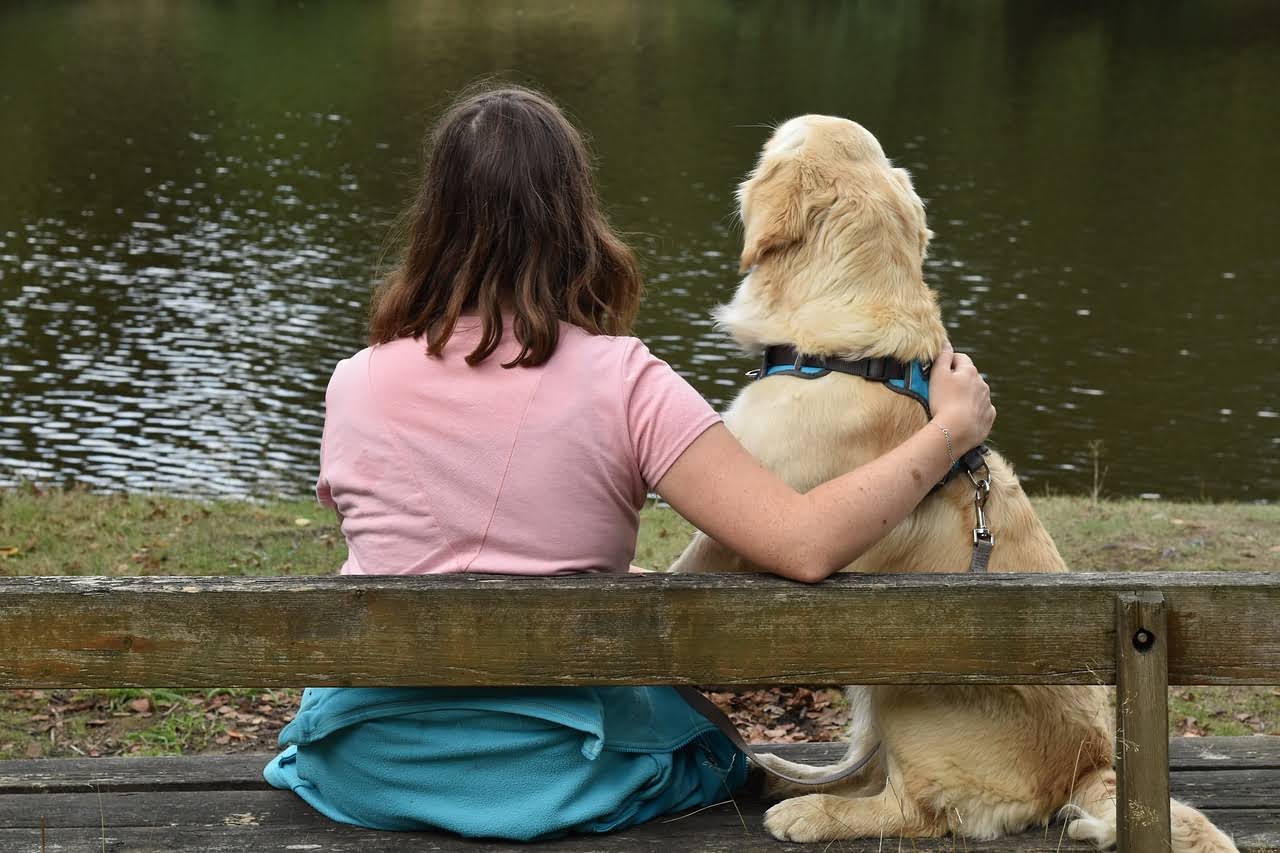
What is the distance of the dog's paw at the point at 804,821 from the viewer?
2.87m

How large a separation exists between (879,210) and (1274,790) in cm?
166

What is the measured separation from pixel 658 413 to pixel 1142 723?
3.26 feet

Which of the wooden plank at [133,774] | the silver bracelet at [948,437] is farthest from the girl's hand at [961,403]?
the wooden plank at [133,774]

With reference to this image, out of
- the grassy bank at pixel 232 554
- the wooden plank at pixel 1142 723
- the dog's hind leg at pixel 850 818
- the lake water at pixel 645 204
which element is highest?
the wooden plank at pixel 1142 723

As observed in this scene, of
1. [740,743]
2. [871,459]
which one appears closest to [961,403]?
[871,459]

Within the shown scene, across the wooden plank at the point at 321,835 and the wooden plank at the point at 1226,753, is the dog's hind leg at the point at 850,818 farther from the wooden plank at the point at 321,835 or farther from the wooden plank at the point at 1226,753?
the wooden plank at the point at 1226,753

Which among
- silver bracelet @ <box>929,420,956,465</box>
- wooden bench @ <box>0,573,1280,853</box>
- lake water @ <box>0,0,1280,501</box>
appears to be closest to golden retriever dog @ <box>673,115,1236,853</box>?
silver bracelet @ <box>929,420,956,465</box>

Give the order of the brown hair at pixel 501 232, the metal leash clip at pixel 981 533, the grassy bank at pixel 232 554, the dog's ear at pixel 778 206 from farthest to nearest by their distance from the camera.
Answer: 1. the grassy bank at pixel 232 554
2. the dog's ear at pixel 778 206
3. the metal leash clip at pixel 981 533
4. the brown hair at pixel 501 232

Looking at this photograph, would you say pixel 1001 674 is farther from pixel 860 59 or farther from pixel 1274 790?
pixel 860 59

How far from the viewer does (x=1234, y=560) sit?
741 centimetres

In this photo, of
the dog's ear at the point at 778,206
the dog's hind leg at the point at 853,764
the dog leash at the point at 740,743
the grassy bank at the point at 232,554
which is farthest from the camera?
the grassy bank at the point at 232,554

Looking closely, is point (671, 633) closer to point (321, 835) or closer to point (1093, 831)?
point (321, 835)

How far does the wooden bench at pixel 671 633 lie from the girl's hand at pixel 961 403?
1.44 feet

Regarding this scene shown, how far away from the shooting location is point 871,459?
11.2ft
